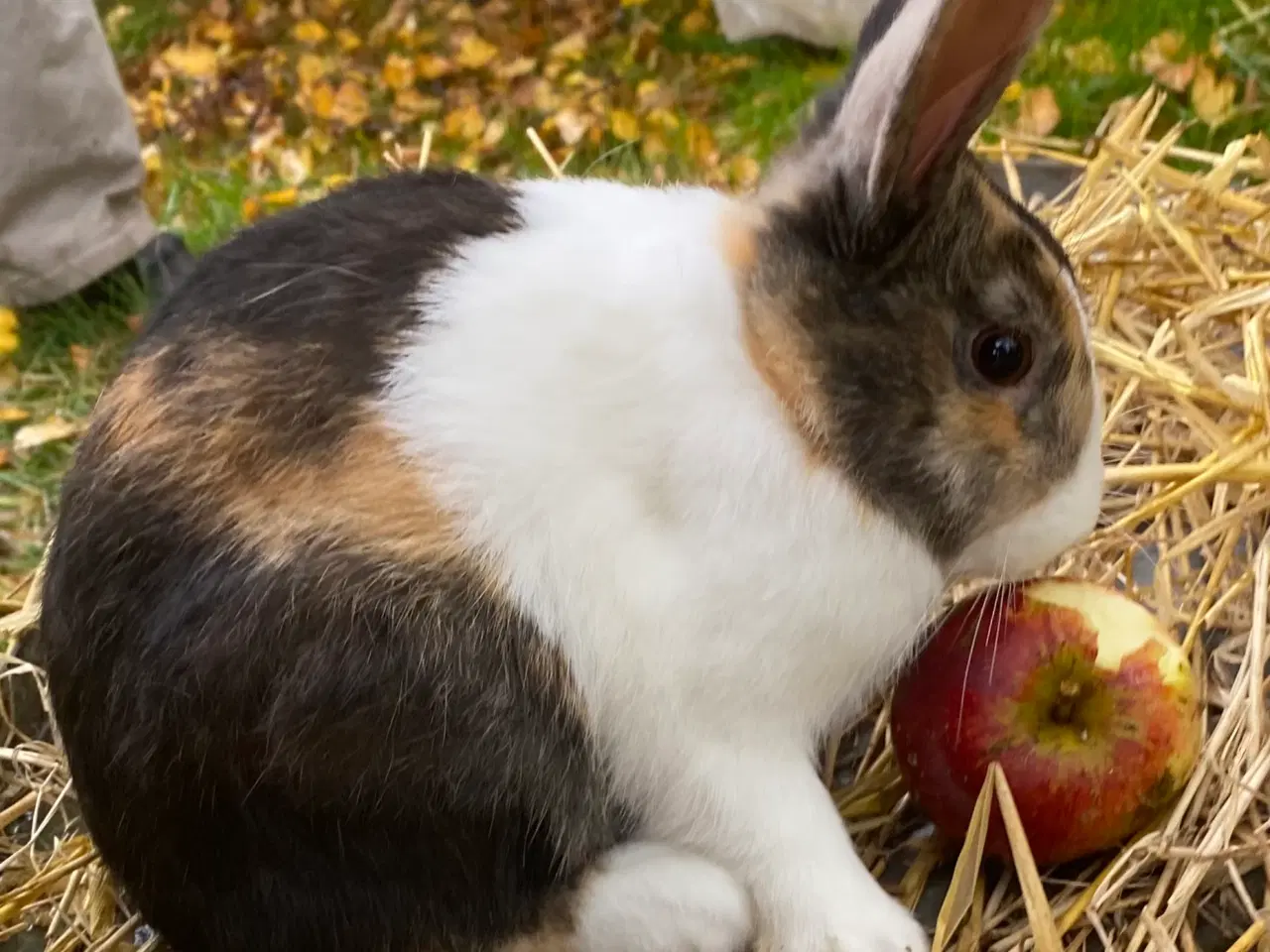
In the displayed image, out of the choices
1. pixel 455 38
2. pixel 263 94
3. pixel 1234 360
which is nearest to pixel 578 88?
pixel 455 38

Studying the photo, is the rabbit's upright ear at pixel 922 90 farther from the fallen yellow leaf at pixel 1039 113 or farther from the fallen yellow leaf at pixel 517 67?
the fallen yellow leaf at pixel 517 67

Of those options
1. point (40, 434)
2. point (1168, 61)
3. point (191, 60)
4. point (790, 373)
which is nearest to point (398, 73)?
point (191, 60)

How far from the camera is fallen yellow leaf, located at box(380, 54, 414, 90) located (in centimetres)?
332

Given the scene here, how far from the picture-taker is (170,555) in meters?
0.99

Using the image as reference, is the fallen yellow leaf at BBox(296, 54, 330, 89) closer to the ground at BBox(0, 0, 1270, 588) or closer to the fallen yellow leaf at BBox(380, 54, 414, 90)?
the ground at BBox(0, 0, 1270, 588)

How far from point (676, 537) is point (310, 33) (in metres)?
2.88

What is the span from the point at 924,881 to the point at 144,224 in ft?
6.58

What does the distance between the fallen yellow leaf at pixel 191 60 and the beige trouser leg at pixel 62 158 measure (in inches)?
38.3

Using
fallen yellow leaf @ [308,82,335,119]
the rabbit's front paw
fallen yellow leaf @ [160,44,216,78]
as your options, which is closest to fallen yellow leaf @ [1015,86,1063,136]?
fallen yellow leaf @ [308,82,335,119]

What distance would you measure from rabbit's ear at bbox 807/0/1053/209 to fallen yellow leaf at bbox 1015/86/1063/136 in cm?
168

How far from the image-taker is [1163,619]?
1.29 meters

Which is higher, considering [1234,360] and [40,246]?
[40,246]

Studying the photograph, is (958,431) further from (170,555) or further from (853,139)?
(170,555)

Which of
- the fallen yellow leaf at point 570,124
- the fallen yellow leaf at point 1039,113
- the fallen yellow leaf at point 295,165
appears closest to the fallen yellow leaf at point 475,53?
the fallen yellow leaf at point 570,124
